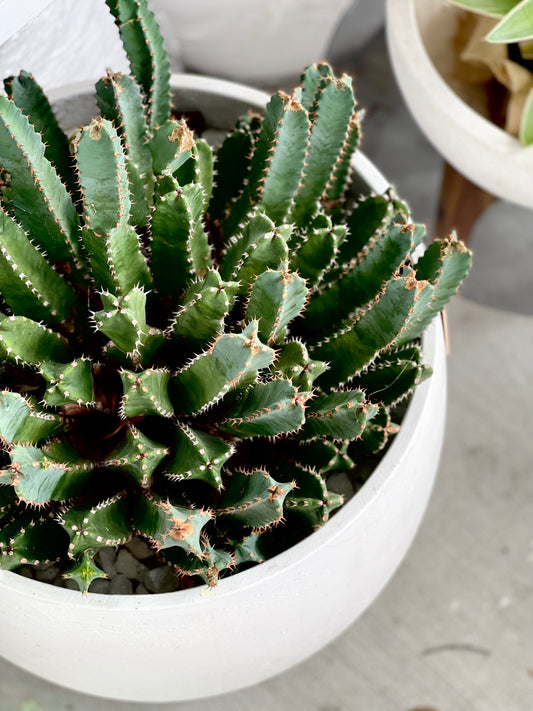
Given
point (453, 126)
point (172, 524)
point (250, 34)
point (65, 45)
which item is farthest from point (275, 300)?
point (250, 34)

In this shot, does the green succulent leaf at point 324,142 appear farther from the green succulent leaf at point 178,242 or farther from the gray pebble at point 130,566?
the gray pebble at point 130,566

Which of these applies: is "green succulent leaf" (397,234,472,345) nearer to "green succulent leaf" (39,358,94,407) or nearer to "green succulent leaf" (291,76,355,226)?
"green succulent leaf" (291,76,355,226)

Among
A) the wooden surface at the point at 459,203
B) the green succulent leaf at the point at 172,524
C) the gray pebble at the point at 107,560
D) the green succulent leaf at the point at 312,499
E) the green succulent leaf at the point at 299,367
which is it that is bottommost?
the wooden surface at the point at 459,203

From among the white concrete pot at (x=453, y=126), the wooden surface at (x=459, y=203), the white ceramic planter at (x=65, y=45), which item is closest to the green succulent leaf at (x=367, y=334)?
the white concrete pot at (x=453, y=126)

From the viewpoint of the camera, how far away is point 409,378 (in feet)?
1.93

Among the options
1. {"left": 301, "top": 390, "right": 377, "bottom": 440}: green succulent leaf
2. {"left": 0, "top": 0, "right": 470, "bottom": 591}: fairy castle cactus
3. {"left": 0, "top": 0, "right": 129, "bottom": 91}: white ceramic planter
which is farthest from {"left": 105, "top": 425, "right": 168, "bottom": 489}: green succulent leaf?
{"left": 0, "top": 0, "right": 129, "bottom": 91}: white ceramic planter

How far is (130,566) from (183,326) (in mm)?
225

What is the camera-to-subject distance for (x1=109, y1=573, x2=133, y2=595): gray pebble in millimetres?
646

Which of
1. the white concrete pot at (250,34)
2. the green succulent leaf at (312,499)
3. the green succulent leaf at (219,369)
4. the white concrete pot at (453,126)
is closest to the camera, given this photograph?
the green succulent leaf at (219,369)

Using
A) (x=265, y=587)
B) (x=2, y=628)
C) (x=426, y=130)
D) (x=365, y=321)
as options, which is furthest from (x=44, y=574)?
(x=426, y=130)

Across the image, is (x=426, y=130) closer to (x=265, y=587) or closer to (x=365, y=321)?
(x=365, y=321)

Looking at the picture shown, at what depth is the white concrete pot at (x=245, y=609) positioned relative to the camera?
55cm

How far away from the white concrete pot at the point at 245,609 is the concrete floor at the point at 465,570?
0.35 meters

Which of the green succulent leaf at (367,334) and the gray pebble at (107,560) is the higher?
the green succulent leaf at (367,334)
